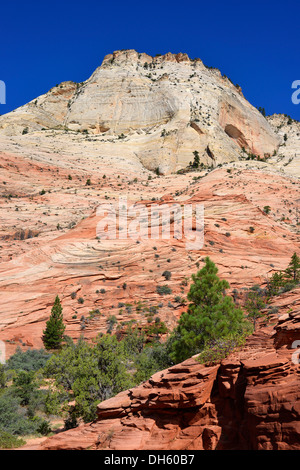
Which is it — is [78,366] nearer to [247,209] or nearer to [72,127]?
[247,209]

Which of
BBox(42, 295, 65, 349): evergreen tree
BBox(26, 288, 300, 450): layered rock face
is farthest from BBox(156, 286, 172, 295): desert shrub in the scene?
BBox(26, 288, 300, 450): layered rock face

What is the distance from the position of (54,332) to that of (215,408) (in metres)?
19.8

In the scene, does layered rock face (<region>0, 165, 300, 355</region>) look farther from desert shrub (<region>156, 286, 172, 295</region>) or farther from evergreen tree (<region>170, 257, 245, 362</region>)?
evergreen tree (<region>170, 257, 245, 362</region>)

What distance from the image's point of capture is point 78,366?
14789mm

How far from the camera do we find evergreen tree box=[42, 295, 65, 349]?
85.2ft

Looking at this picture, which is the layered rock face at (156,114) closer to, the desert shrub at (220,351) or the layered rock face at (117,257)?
the layered rock face at (117,257)

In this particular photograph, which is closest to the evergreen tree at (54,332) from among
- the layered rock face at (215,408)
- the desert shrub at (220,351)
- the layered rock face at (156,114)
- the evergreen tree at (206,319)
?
the evergreen tree at (206,319)

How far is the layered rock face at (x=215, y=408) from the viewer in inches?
266

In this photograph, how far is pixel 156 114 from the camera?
78.5 meters

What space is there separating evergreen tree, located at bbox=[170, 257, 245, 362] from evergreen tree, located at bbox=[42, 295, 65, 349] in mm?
12828

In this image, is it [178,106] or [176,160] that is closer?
[176,160]
